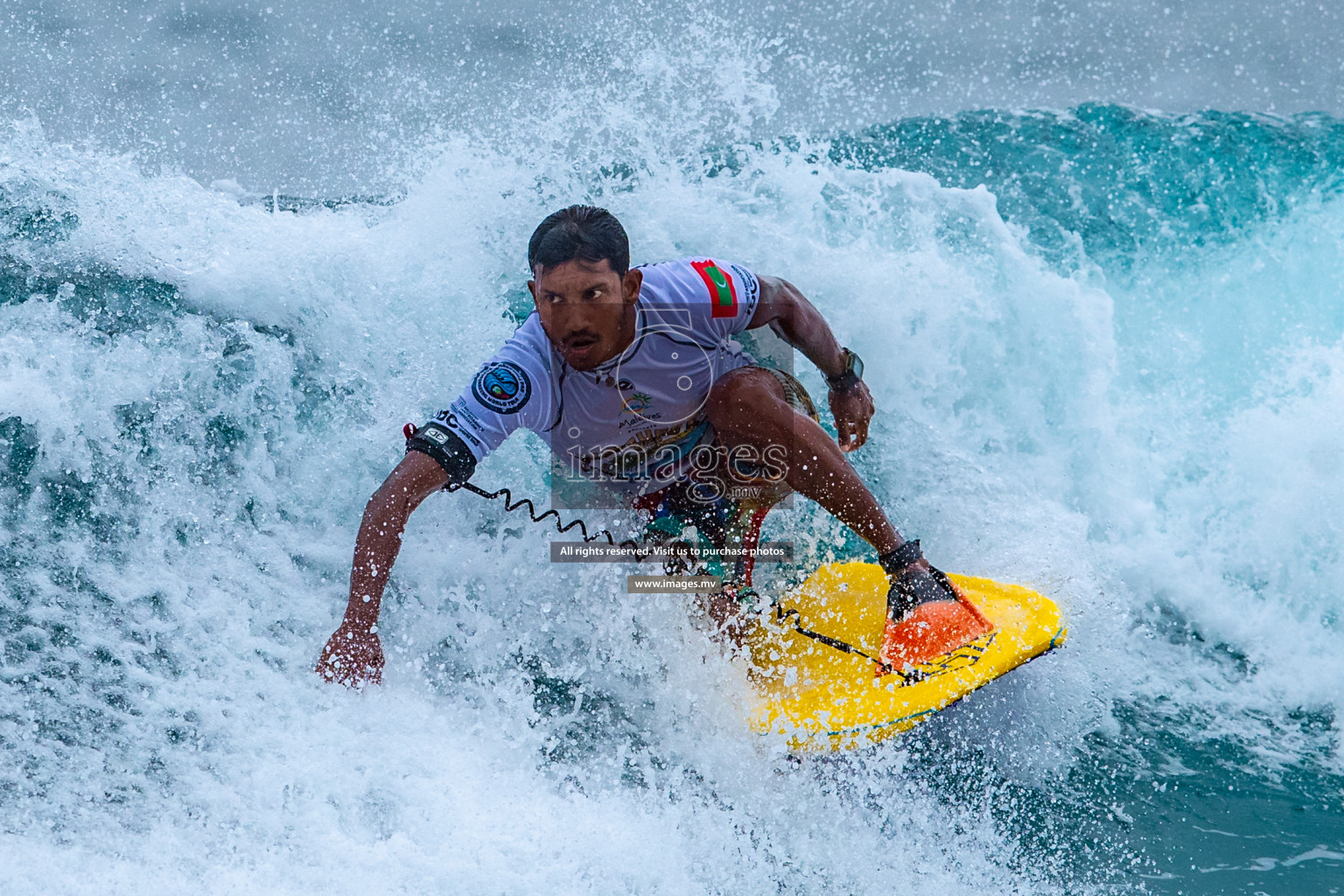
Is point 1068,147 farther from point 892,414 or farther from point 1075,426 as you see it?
point 892,414

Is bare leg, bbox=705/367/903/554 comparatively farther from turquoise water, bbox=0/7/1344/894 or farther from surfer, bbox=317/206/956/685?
turquoise water, bbox=0/7/1344/894

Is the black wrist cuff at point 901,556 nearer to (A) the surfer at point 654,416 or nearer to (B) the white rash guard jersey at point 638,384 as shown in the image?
(A) the surfer at point 654,416

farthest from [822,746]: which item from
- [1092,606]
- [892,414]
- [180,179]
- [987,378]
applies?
[180,179]

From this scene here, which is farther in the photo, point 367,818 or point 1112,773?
point 1112,773

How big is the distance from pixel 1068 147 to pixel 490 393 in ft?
16.9

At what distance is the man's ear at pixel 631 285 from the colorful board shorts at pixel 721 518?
545 millimetres

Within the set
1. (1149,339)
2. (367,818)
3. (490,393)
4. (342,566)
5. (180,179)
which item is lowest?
(367,818)

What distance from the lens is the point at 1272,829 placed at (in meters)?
2.44

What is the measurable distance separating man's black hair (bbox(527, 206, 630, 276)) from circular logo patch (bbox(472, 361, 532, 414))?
0.78 ft

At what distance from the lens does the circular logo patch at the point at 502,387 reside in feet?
7.13

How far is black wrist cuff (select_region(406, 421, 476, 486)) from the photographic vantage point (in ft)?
6.85

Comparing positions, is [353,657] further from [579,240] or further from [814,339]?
[814,339]

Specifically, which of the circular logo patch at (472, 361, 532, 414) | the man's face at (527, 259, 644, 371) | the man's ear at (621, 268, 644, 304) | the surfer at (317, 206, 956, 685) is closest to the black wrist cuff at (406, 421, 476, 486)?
the surfer at (317, 206, 956, 685)

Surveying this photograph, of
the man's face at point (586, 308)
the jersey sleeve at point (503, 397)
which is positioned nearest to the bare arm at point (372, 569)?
the jersey sleeve at point (503, 397)
